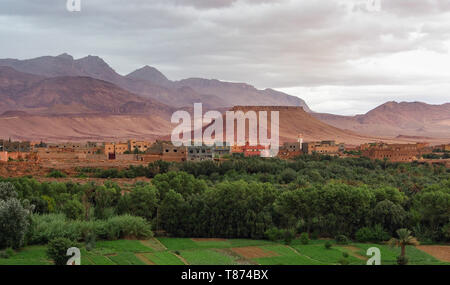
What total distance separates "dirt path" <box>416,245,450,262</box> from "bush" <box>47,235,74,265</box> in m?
13.8

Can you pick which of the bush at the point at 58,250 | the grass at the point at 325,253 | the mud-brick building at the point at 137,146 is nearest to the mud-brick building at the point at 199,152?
the mud-brick building at the point at 137,146

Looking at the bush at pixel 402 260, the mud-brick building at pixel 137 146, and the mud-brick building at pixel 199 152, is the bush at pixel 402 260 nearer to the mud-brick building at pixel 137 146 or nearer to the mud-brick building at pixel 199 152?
the mud-brick building at pixel 199 152

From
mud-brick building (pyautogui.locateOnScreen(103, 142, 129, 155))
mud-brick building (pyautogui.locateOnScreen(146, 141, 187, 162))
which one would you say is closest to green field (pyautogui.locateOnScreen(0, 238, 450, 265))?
mud-brick building (pyautogui.locateOnScreen(146, 141, 187, 162))

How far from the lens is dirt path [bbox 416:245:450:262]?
2145 centimetres

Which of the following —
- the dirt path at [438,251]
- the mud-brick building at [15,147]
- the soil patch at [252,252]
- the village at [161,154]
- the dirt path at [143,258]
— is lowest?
the soil patch at [252,252]

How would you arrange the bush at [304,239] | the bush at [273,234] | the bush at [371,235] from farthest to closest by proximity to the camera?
the bush at [273,234], the bush at [371,235], the bush at [304,239]

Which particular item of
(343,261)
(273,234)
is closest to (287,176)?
(273,234)

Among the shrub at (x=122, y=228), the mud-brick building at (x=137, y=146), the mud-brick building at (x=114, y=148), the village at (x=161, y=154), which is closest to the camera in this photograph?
the shrub at (x=122, y=228)

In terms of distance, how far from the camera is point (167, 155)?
61.5 meters

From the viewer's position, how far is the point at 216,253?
2202 cm

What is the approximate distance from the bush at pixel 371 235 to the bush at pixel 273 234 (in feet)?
11.4

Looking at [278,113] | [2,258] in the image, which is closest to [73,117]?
[278,113]

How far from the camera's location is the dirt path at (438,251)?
2145 centimetres

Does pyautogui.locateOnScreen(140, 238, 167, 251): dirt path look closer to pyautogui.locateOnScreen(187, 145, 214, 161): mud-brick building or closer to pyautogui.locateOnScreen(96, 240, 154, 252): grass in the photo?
pyautogui.locateOnScreen(96, 240, 154, 252): grass
